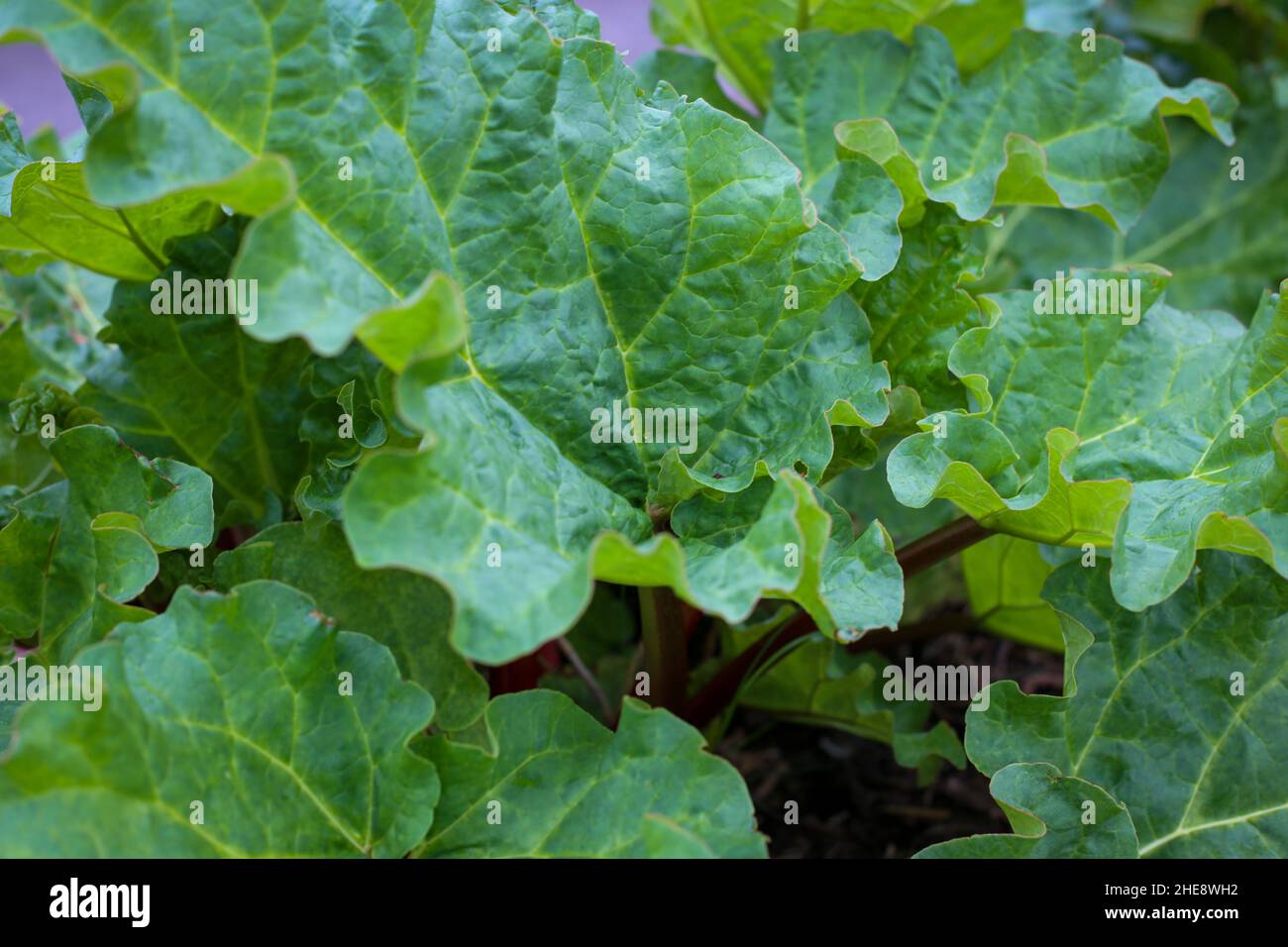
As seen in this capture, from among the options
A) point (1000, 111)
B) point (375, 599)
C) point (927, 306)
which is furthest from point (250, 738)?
point (1000, 111)

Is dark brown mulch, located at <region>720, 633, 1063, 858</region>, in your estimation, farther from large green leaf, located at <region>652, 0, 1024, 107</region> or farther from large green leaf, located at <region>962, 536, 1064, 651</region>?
large green leaf, located at <region>652, 0, 1024, 107</region>

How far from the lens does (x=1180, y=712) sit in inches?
42.3

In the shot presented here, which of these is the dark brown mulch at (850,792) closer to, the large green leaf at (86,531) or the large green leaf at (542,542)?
the large green leaf at (542,542)

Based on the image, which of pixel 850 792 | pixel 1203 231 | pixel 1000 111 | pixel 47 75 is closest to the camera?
pixel 1000 111

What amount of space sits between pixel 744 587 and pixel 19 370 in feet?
3.35

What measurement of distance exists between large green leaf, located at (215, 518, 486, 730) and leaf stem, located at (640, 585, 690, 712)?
195mm

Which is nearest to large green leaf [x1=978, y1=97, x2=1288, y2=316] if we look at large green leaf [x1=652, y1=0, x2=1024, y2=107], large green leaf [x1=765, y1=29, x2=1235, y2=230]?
large green leaf [x1=652, y1=0, x2=1024, y2=107]

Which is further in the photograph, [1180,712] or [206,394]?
[206,394]

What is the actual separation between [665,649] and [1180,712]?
49 centimetres

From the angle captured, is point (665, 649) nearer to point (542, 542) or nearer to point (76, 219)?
point (542, 542)

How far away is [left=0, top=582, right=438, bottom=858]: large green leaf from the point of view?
81 centimetres
